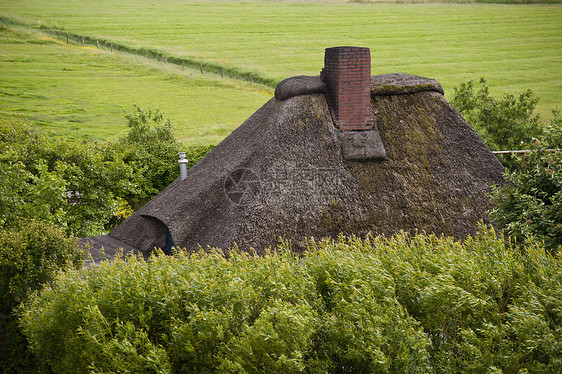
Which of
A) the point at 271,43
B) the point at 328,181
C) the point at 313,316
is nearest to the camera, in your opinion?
the point at 313,316

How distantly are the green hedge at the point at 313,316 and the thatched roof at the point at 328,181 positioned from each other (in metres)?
4.15

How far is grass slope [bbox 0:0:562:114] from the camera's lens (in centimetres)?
4703

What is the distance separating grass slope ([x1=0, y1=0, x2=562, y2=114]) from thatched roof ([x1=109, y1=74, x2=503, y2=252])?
108ft

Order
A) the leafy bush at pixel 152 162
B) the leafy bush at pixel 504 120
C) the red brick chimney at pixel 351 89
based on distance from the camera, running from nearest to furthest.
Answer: the red brick chimney at pixel 351 89 < the leafy bush at pixel 152 162 < the leafy bush at pixel 504 120

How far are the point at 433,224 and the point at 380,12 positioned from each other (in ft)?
177

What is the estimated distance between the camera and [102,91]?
1604 inches

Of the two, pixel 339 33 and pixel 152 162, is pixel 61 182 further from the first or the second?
pixel 339 33

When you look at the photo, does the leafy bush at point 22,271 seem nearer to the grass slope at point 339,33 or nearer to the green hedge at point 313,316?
the green hedge at point 313,316

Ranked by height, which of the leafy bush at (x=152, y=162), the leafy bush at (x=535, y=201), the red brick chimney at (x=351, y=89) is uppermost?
the red brick chimney at (x=351, y=89)

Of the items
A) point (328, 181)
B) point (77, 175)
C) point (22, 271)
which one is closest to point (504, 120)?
point (328, 181)

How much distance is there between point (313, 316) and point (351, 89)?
320 inches

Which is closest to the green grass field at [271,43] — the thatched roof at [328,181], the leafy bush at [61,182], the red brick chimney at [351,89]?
the leafy bush at [61,182]

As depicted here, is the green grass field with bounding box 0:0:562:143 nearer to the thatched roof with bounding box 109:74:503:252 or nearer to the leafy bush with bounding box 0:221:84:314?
the thatched roof with bounding box 109:74:503:252

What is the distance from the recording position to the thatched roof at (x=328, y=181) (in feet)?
35.7
